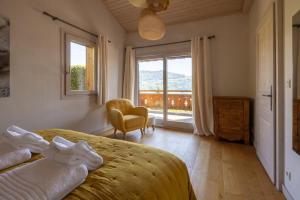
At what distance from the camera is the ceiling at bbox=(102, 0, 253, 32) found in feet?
11.8

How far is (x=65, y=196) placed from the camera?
2.52ft

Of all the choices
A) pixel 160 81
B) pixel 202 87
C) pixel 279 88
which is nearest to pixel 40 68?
pixel 160 81

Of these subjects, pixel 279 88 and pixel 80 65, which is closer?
pixel 279 88

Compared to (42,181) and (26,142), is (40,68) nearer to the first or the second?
(26,142)

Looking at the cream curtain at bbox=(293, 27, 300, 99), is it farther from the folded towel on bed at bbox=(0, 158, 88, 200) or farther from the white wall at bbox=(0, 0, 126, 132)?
the white wall at bbox=(0, 0, 126, 132)

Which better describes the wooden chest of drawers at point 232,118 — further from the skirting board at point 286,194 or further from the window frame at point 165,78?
the skirting board at point 286,194

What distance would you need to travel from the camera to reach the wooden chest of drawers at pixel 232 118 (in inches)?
130

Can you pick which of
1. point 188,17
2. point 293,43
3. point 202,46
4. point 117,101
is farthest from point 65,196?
point 188,17

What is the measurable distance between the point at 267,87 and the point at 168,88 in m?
2.62

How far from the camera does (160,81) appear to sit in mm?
4758

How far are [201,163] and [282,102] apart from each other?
1.29 metres

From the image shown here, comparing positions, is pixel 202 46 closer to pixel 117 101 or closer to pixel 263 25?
pixel 263 25

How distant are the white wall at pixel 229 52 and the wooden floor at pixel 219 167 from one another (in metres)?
1.25

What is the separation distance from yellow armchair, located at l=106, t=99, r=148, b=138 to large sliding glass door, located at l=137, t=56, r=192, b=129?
34.7 inches
